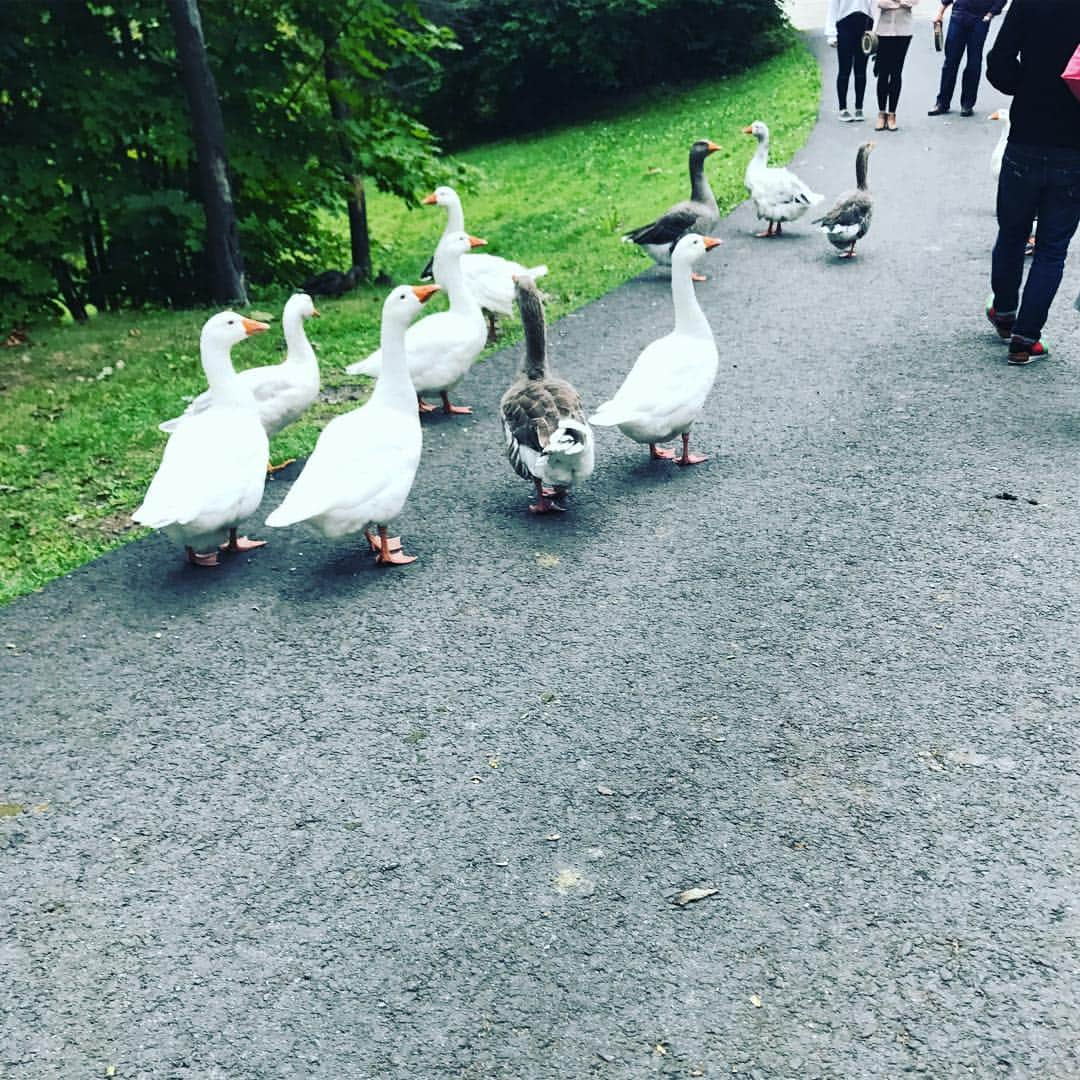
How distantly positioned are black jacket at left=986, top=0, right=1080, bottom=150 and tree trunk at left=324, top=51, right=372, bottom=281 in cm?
676

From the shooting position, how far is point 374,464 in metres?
5.35

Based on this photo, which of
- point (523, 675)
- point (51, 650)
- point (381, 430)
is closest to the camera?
point (523, 675)

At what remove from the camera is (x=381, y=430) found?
5.47m

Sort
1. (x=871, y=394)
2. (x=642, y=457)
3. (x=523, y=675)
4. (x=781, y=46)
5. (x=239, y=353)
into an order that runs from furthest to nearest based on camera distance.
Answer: (x=781, y=46) → (x=239, y=353) → (x=871, y=394) → (x=642, y=457) → (x=523, y=675)

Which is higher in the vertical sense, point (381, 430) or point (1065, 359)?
point (381, 430)

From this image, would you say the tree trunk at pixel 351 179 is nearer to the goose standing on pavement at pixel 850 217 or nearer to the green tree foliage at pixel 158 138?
the green tree foliage at pixel 158 138

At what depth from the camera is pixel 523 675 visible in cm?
455

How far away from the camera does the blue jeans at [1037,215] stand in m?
6.77

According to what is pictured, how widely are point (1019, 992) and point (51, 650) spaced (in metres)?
4.30

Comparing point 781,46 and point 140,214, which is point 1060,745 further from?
point 781,46

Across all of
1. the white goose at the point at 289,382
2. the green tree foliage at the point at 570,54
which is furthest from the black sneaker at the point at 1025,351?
the green tree foliage at the point at 570,54

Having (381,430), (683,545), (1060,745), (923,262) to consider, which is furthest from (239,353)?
(1060,745)

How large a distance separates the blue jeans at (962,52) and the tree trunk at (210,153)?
422 inches

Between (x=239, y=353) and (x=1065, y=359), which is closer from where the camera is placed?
(x=1065, y=359)
